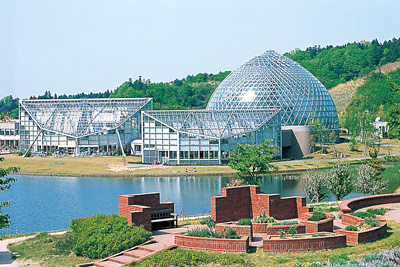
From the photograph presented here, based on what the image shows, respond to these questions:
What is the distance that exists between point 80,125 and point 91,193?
39981mm

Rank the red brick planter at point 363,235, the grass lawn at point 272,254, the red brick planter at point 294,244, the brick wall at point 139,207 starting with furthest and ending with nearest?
the brick wall at point 139,207
the red brick planter at point 363,235
the red brick planter at point 294,244
the grass lawn at point 272,254

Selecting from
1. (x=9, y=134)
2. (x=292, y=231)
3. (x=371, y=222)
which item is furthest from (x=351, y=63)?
(x=292, y=231)

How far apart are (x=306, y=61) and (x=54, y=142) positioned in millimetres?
111467

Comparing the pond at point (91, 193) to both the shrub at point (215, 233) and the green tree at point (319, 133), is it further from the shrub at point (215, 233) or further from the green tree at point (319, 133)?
the green tree at point (319, 133)

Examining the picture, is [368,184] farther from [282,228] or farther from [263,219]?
[282,228]

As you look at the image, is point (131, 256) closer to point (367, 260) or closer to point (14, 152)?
point (367, 260)

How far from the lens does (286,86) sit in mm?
105938

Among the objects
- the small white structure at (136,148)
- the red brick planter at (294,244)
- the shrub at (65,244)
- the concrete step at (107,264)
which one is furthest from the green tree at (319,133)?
the concrete step at (107,264)

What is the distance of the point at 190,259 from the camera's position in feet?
74.5

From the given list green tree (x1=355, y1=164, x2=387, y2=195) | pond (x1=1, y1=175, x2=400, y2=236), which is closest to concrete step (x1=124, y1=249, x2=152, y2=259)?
pond (x1=1, y1=175, x2=400, y2=236)

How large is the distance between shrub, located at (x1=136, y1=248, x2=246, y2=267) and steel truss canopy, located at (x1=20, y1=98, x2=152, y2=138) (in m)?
75.7

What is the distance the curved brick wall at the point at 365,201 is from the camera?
101ft

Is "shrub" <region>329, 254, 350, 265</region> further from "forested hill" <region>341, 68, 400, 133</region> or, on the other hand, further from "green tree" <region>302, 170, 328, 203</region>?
"forested hill" <region>341, 68, 400, 133</region>

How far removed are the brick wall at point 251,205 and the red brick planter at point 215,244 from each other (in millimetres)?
4777
